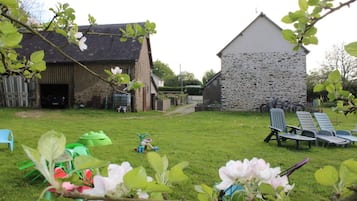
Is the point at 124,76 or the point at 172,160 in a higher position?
the point at 124,76

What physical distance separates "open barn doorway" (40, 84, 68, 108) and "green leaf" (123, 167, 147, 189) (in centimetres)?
2415

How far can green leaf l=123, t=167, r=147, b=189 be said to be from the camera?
577mm

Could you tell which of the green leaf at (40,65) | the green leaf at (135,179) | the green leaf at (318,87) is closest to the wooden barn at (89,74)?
the green leaf at (40,65)

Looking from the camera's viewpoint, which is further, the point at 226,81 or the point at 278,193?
the point at 226,81

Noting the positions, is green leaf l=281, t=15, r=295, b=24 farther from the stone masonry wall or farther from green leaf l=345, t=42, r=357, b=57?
the stone masonry wall

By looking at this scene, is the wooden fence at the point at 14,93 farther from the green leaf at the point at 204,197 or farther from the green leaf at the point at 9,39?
the green leaf at the point at 204,197

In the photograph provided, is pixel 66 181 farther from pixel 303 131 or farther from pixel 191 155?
pixel 303 131

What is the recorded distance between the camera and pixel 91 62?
22641 mm

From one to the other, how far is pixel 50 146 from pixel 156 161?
0.71 ft

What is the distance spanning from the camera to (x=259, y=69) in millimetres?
23922

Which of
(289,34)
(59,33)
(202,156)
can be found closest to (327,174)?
(289,34)

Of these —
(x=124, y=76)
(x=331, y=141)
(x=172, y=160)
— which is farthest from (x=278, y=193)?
(x=331, y=141)

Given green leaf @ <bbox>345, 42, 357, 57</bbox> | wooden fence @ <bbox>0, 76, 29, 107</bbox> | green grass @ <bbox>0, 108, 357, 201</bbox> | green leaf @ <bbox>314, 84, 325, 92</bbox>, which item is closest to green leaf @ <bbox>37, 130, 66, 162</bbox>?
green leaf @ <bbox>345, 42, 357, 57</bbox>

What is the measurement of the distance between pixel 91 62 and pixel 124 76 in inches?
847
